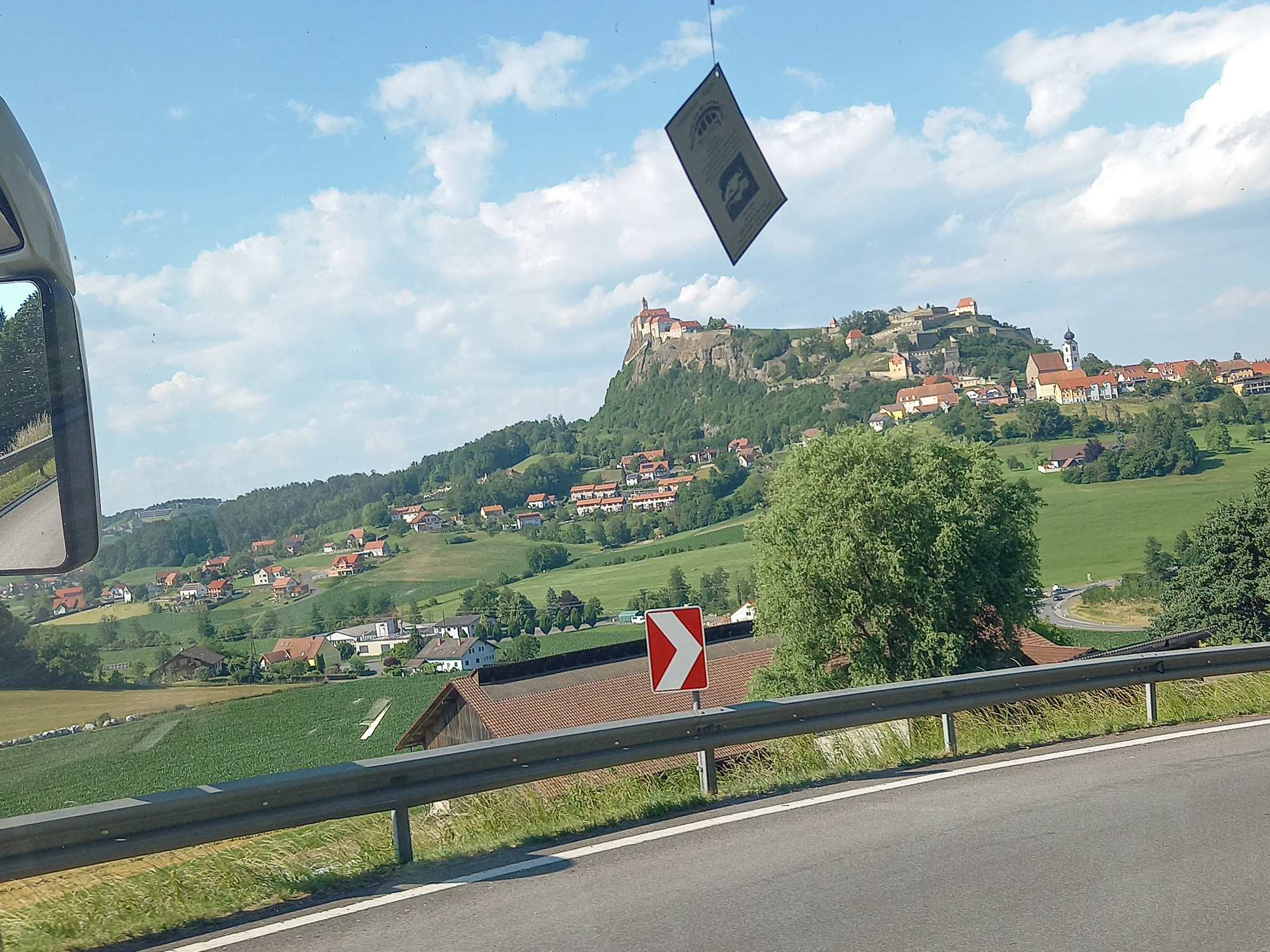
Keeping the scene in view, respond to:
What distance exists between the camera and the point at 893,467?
1505 inches

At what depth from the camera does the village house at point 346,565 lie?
37.3 meters

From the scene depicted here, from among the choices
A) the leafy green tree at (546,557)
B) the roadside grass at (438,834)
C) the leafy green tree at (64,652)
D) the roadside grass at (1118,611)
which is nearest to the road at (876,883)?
the roadside grass at (438,834)

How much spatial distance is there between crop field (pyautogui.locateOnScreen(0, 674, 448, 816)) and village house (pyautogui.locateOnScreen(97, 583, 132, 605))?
1.00 m

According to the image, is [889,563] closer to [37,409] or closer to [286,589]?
[286,589]

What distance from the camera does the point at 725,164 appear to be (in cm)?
607

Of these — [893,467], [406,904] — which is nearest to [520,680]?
[893,467]

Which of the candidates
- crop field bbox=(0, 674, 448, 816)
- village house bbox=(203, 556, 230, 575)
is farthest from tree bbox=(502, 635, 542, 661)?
village house bbox=(203, 556, 230, 575)

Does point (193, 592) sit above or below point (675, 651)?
above

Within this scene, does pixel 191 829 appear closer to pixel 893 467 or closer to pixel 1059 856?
pixel 1059 856

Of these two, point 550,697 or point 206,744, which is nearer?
point 206,744

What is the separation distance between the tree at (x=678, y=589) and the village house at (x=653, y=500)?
28.9 metres

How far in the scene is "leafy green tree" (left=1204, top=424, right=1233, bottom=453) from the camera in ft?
404

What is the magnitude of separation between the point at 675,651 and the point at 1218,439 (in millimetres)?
133158

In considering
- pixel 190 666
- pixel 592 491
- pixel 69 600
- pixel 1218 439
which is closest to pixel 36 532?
pixel 69 600
